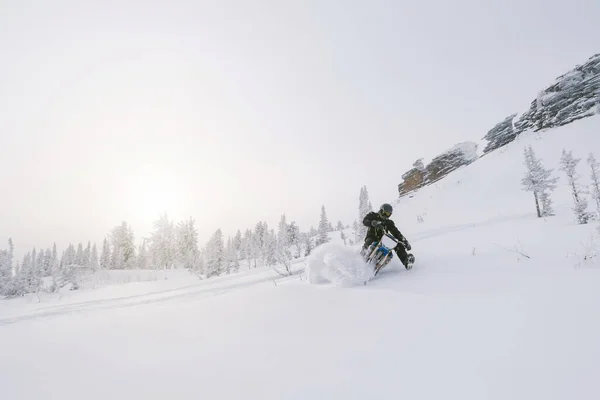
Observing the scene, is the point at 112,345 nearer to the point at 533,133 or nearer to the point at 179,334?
the point at 179,334

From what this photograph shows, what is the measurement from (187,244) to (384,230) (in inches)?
2068

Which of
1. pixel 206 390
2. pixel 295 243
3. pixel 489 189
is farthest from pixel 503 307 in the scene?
pixel 295 243

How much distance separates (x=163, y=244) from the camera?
47.2 metres

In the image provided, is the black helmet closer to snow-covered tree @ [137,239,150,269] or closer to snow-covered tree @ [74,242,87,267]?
snow-covered tree @ [137,239,150,269]

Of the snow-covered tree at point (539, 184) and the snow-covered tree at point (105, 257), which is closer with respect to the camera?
the snow-covered tree at point (539, 184)

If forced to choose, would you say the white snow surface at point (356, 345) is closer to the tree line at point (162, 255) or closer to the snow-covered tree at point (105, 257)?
the tree line at point (162, 255)

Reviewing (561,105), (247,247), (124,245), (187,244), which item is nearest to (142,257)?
(124,245)

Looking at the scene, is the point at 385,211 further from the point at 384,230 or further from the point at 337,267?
the point at 337,267

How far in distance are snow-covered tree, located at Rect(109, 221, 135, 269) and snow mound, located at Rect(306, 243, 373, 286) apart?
5950 cm

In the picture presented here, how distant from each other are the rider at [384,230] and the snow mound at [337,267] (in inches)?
26.9

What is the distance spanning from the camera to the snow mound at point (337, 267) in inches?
188

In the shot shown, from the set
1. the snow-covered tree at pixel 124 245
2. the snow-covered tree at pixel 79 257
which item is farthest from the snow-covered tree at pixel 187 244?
the snow-covered tree at pixel 79 257

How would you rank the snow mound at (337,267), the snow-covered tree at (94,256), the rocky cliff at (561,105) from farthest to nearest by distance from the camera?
the snow-covered tree at (94,256), the rocky cliff at (561,105), the snow mound at (337,267)

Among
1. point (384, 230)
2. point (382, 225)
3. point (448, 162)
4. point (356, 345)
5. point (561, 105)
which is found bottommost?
point (356, 345)
